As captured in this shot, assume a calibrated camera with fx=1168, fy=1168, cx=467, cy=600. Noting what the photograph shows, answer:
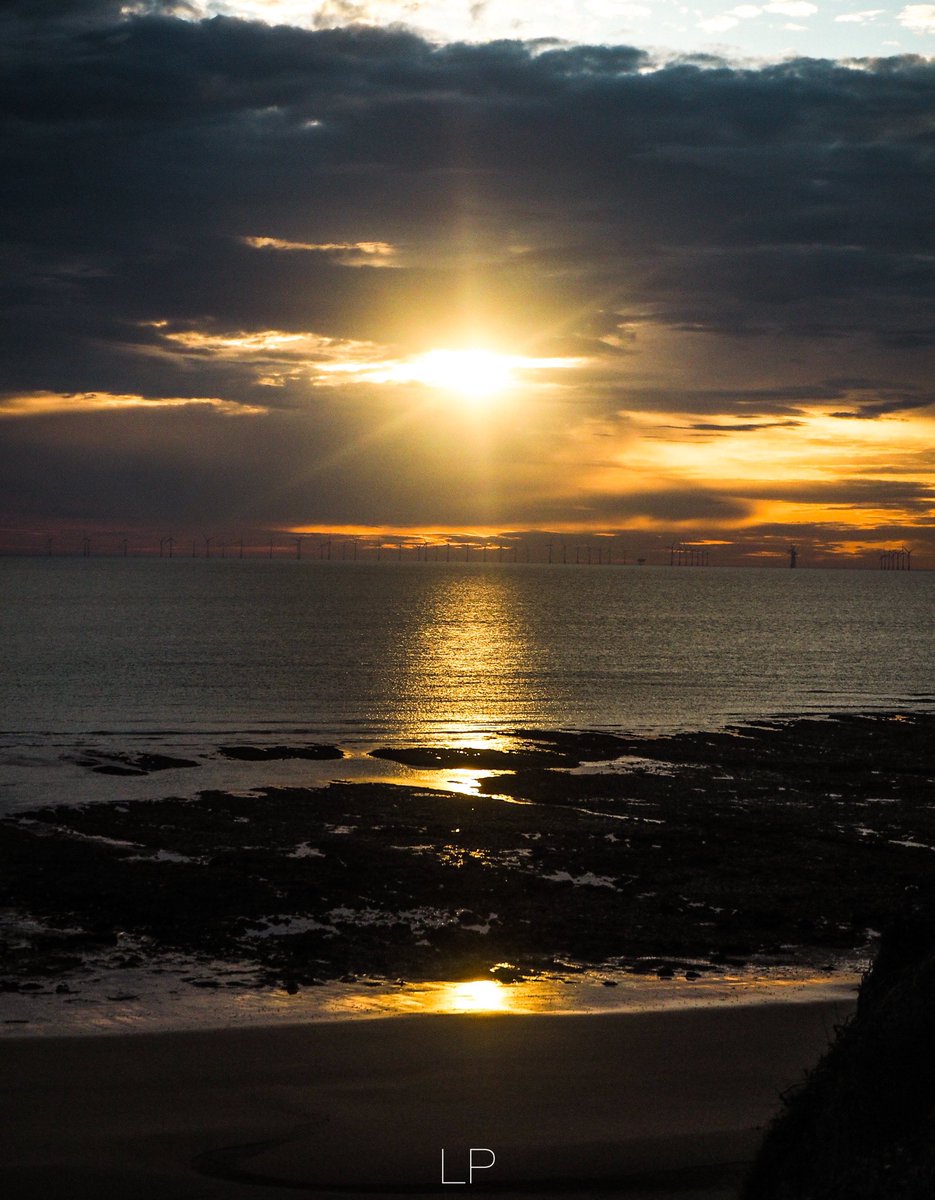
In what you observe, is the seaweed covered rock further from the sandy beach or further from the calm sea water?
the calm sea water

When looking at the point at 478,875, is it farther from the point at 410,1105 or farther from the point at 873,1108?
the point at 873,1108

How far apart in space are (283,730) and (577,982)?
37.2 metres

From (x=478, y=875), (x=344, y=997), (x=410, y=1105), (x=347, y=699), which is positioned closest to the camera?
(x=410, y=1105)

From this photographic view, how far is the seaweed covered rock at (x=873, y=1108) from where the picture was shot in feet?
22.8

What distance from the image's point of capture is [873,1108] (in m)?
7.56

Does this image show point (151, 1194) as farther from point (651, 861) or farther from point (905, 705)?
point (905, 705)

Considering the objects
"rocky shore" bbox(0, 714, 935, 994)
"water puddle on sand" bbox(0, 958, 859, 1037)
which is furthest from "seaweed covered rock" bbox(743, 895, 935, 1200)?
"water puddle on sand" bbox(0, 958, 859, 1037)

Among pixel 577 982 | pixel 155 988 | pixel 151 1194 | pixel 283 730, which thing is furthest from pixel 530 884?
pixel 283 730

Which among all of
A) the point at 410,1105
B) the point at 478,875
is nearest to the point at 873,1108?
the point at 410,1105

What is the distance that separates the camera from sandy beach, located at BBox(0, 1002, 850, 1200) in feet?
35.4

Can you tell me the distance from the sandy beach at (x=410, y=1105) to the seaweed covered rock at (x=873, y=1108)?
2.86 m

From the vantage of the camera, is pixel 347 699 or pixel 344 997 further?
pixel 347 699

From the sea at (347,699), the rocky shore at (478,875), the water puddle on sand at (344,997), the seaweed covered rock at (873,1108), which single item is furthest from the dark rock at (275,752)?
the seaweed covered rock at (873,1108)

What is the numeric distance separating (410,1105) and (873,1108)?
6.43m
